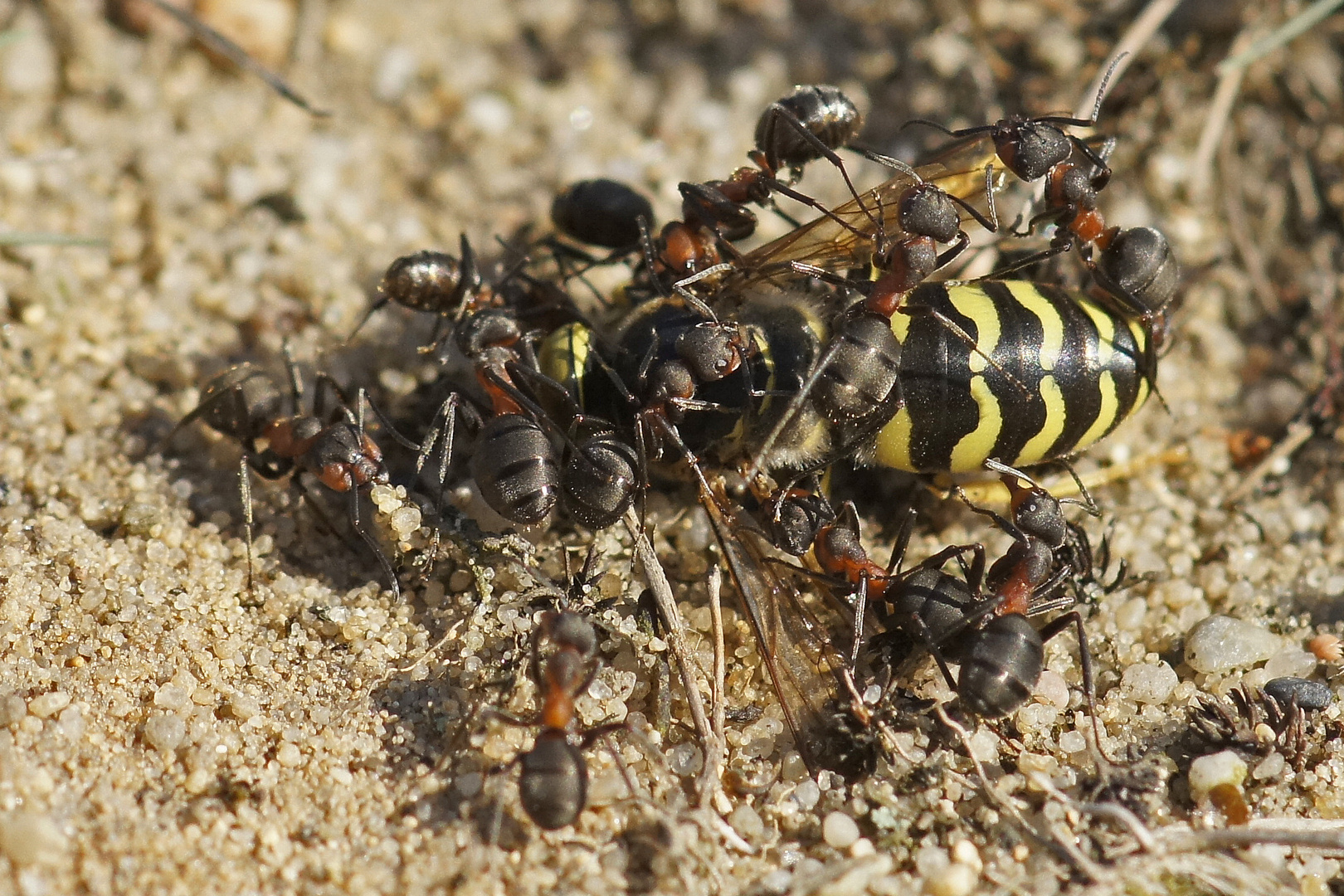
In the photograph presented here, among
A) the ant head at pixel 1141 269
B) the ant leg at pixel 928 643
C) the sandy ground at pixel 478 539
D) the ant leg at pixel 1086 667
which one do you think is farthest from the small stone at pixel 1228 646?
the ant head at pixel 1141 269

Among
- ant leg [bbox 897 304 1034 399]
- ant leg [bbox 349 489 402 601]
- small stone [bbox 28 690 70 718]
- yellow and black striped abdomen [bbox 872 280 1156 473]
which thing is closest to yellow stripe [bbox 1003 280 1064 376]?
yellow and black striped abdomen [bbox 872 280 1156 473]

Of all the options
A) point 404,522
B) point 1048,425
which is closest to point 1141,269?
point 1048,425

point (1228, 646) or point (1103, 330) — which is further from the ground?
point (1103, 330)

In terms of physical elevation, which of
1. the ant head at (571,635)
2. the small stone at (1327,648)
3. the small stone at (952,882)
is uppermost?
the small stone at (1327,648)

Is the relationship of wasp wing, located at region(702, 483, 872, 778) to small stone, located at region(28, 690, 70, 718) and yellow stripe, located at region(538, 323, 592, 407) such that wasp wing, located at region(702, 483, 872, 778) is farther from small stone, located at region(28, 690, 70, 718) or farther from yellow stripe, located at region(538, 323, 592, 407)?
small stone, located at region(28, 690, 70, 718)

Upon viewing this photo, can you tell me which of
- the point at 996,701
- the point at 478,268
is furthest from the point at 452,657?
the point at 478,268

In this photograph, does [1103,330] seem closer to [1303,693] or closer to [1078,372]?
[1078,372]

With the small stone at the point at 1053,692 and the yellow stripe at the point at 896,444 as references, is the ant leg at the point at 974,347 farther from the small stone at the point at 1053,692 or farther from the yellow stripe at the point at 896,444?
the small stone at the point at 1053,692
